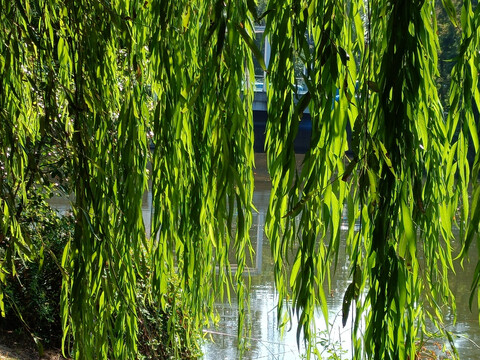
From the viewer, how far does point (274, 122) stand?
131 cm

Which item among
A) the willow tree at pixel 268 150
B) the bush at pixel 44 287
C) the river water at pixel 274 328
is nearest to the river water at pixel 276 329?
the river water at pixel 274 328

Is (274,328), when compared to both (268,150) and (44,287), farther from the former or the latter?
(268,150)

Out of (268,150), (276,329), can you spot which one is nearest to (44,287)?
(276,329)

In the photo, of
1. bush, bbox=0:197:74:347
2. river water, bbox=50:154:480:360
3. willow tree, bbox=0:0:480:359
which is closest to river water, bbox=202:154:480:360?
river water, bbox=50:154:480:360

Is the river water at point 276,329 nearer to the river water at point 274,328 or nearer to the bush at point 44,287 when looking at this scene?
the river water at point 274,328

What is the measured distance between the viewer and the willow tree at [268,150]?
1.10 m

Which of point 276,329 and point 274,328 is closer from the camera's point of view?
point 276,329

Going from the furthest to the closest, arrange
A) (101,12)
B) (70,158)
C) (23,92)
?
(23,92) → (101,12) → (70,158)

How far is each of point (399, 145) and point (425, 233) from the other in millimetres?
274

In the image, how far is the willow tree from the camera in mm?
1097

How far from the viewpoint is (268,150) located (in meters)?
1.37

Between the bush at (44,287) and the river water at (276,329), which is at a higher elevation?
the bush at (44,287)

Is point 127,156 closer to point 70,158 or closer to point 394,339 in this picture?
point 70,158

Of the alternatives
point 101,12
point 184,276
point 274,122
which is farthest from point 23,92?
point 274,122
